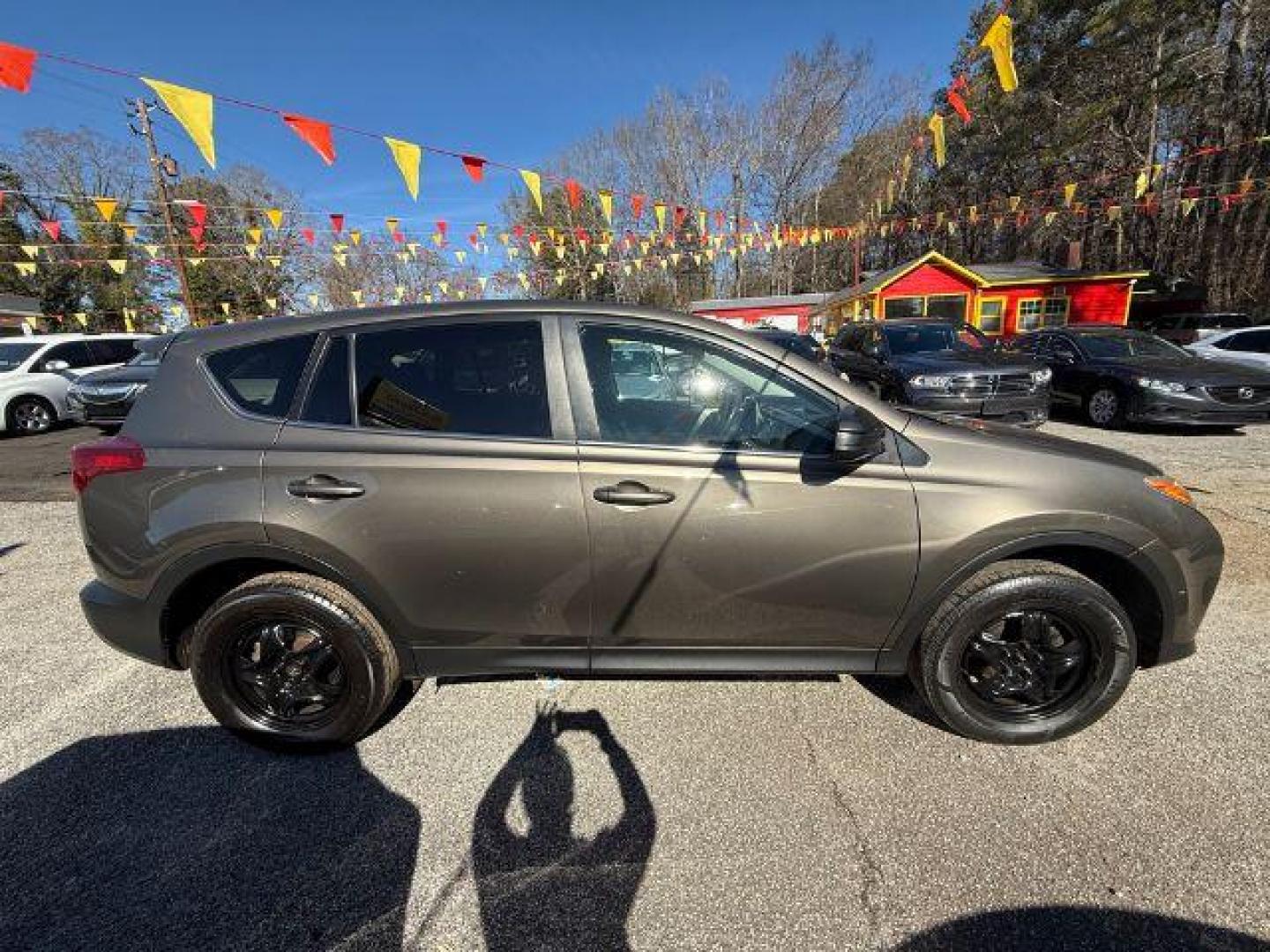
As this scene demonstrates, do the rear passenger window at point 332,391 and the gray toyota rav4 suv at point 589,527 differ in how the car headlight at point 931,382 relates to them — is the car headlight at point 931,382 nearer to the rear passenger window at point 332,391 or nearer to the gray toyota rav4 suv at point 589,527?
the gray toyota rav4 suv at point 589,527

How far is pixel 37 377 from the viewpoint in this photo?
34.2 feet

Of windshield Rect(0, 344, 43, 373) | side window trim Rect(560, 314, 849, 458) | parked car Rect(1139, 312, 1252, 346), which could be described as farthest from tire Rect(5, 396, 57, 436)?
parked car Rect(1139, 312, 1252, 346)

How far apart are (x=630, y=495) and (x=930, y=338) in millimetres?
8734

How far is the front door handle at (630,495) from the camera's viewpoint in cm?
211

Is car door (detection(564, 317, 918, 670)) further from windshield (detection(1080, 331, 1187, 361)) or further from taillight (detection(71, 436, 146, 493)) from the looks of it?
windshield (detection(1080, 331, 1187, 361))

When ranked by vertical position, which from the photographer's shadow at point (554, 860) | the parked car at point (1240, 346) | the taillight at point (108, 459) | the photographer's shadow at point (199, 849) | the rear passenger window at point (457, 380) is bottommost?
the parked car at point (1240, 346)

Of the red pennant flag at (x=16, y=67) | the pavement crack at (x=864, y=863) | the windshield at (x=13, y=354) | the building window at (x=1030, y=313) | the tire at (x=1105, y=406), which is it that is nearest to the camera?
the pavement crack at (x=864, y=863)

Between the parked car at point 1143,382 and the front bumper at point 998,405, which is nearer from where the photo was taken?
the front bumper at point 998,405

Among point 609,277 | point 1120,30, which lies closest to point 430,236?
point 1120,30

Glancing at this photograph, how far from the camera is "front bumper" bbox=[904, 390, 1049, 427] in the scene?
720 cm

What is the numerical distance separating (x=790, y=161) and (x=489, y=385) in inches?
1652

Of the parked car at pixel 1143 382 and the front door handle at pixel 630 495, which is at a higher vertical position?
the front door handle at pixel 630 495

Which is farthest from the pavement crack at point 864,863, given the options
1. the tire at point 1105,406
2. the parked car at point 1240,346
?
the parked car at point 1240,346

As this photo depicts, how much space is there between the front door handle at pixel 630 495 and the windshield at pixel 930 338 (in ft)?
26.2
